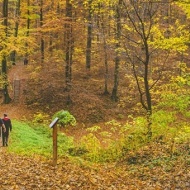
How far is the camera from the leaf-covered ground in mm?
9602

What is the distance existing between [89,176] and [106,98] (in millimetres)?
17551

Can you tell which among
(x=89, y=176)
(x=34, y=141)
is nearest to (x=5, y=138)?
(x=34, y=141)

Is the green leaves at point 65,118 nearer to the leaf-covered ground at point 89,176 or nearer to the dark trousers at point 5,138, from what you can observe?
the dark trousers at point 5,138

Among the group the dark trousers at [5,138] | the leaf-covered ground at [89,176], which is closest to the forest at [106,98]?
the leaf-covered ground at [89,176]

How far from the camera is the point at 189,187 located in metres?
9.20

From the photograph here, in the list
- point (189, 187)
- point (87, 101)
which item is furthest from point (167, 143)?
point (87, 101)

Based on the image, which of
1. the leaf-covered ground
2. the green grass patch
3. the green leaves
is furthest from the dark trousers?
the green leaves

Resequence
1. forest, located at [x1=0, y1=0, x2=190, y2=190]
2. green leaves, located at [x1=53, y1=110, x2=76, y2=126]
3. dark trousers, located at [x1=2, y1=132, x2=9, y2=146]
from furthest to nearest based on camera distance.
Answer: green leaves, located at [x1=53, y1=110, x2=76, y2=126] < dark trousers, located at [x1=2, y1=132, x2=9, y2=146] < forest, located at [x1=0, y1=0, x2=190, y2=190]

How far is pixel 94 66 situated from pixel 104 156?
20324 mm

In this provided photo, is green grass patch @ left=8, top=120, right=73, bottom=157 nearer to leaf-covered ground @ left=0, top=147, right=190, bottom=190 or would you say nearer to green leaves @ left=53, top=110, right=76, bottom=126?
green leaves @ left=53, top=110, right=76, bottom=126

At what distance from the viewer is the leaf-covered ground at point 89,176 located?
31.5ft

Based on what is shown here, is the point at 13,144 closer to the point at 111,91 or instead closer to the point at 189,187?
the point at 189,187

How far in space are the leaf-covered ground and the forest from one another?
55mm

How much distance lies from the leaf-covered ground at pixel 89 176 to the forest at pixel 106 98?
0.06m
